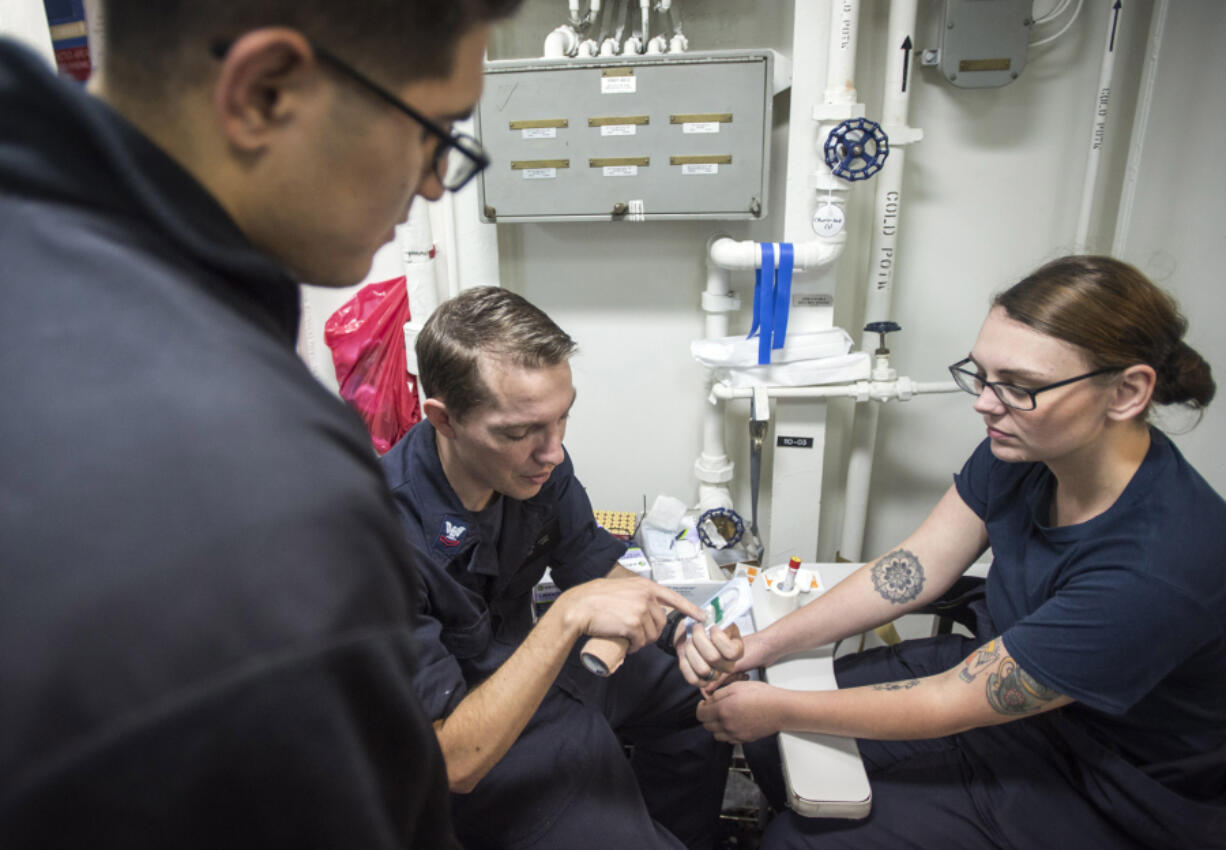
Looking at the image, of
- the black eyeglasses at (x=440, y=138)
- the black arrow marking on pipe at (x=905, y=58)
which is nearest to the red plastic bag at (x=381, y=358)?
the black arrow marking on pipe at (x=905, y=58)

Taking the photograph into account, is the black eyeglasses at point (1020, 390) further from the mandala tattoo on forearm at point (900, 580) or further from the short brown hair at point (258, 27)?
the short brown hair at point (258, 27)

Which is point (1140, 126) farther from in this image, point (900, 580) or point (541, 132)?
point (541, 132)

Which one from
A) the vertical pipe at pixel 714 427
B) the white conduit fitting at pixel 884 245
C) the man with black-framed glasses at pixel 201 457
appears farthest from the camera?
the vertical pipe at pixel 714 427

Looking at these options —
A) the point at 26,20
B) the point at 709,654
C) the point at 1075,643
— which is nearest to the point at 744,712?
the point at 709,654

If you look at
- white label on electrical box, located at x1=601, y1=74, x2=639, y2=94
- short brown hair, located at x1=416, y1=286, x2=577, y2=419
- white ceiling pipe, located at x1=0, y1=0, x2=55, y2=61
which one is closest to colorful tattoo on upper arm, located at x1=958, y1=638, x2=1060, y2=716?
short brown hair, located at x1=416, y1=286, x2=577, y2=419

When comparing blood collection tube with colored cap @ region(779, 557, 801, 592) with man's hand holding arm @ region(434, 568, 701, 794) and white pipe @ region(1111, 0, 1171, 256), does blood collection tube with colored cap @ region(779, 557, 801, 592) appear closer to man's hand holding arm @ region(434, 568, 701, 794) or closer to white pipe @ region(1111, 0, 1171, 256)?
man's hand holding arm @ region(434, 568, 701, 794)

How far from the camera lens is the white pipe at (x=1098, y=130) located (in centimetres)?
166

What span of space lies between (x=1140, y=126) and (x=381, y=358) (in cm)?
207

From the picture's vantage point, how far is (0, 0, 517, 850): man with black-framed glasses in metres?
0.29

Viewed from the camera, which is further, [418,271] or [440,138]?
[418,271]

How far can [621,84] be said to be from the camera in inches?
Result: 65.3

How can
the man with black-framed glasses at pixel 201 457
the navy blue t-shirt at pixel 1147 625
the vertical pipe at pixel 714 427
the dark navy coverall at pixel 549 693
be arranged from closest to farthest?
the man with black-framed glasses at pixel 201 457, the navy blue t-shirt at pixel 1147 625, the dark navy coverall at pixel 549 693, the vertical pipe at pixel 714 427

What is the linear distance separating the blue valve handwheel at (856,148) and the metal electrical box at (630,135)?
162mm

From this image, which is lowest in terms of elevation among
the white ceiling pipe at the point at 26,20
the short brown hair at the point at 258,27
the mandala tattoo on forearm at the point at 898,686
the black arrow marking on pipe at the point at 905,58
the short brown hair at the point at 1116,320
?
the mandala tattoo on forearm at the point at 898,686
